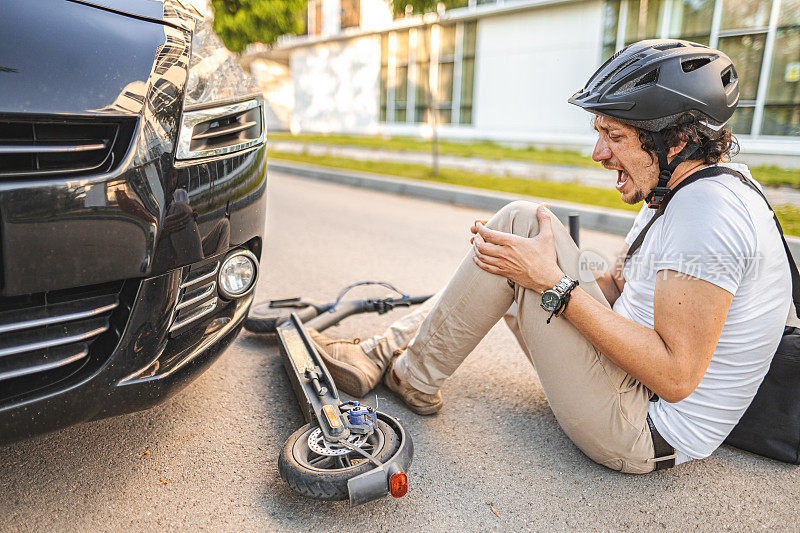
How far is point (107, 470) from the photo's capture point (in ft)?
6.07

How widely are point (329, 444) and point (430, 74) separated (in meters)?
20.0

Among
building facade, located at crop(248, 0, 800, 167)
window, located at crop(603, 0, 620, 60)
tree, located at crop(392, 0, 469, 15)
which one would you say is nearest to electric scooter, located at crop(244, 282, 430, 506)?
building facade, located at crop(248, 0, 800, 167)

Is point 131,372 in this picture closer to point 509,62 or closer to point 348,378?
point 348,378

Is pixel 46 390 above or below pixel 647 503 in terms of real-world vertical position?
above

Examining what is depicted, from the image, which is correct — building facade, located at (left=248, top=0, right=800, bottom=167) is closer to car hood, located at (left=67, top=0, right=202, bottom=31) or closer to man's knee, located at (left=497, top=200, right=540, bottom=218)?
man's knee, located at (left=497, top=200, right=540, bottom=218)

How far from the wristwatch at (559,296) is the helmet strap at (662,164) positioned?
37cm

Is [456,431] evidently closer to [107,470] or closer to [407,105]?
[107,470]

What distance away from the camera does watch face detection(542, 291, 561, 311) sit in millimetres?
1767

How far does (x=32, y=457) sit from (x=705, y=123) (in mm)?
2376

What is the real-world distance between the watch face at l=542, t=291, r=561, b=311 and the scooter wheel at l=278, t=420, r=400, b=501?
607 millimetres

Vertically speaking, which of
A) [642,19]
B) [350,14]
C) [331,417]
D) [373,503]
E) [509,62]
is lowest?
[373,503]

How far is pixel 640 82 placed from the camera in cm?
192

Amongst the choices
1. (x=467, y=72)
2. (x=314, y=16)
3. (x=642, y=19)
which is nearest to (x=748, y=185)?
(x=642, y=19)

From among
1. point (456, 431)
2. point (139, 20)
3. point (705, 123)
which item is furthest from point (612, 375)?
point (139, 20)
